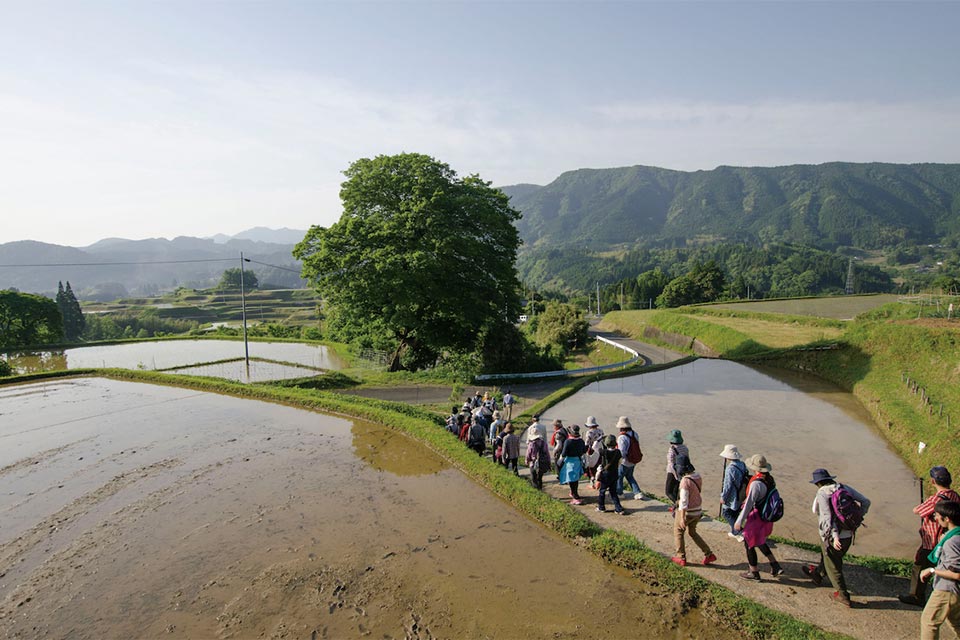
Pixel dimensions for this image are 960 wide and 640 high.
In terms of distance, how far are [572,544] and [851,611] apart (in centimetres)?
387

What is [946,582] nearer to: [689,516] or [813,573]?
[813,573]

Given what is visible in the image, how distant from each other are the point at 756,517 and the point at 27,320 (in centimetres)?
5467

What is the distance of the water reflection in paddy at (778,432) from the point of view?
36.9 ft

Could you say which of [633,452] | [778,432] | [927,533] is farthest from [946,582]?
[778,432]

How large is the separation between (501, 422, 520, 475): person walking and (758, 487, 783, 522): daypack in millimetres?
5673

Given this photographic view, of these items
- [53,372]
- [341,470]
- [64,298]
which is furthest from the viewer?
[64,298]

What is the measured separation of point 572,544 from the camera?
28.0 ft

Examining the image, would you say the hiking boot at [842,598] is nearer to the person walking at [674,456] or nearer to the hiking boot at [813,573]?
the hiking boot at [813,573]

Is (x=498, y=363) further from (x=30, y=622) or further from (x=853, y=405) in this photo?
(x=30, y=622)

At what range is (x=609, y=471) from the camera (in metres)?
9.23

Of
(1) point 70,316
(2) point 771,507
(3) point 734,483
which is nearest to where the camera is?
(2) point 771,507

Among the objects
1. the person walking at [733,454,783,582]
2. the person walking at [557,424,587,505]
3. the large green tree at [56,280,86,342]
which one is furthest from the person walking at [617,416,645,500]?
the large green tree at [56,280,86,342]

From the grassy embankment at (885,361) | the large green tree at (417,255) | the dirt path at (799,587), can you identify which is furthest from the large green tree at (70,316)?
the dirt path at (799,587)

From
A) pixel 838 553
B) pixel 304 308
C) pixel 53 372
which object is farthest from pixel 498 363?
pixel 304 308
